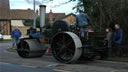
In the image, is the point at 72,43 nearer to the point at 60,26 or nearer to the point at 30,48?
the point at 60,26

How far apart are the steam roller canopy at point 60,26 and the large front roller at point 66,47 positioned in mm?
339

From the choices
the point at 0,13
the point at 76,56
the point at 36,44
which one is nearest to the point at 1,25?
the point at 0,13

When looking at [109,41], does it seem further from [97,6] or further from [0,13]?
[0,13]

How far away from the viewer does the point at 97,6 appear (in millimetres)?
11695

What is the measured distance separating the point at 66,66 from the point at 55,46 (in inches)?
55.1

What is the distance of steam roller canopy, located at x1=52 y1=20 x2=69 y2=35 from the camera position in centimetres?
995

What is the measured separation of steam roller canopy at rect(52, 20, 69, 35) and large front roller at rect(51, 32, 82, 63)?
339mm

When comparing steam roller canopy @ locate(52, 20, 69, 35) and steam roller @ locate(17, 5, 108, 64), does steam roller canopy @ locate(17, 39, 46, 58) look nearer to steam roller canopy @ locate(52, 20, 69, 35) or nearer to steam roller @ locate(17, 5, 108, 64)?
steam roller @ locate(17, 5, 108, 64)

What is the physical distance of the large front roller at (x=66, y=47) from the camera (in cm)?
910

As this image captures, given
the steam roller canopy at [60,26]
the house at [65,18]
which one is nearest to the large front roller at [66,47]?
the steam roller canopy at [60,26]

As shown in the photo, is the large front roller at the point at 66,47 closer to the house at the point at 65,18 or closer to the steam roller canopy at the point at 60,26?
the steam roller canopy at the point at 60,26

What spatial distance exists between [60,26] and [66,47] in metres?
0.99

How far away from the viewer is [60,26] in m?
10.1

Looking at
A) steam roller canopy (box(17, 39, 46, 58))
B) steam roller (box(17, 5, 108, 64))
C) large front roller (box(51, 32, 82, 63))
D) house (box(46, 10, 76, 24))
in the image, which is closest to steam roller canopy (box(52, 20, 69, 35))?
steam roller (box(17, 5, 108, 64))
